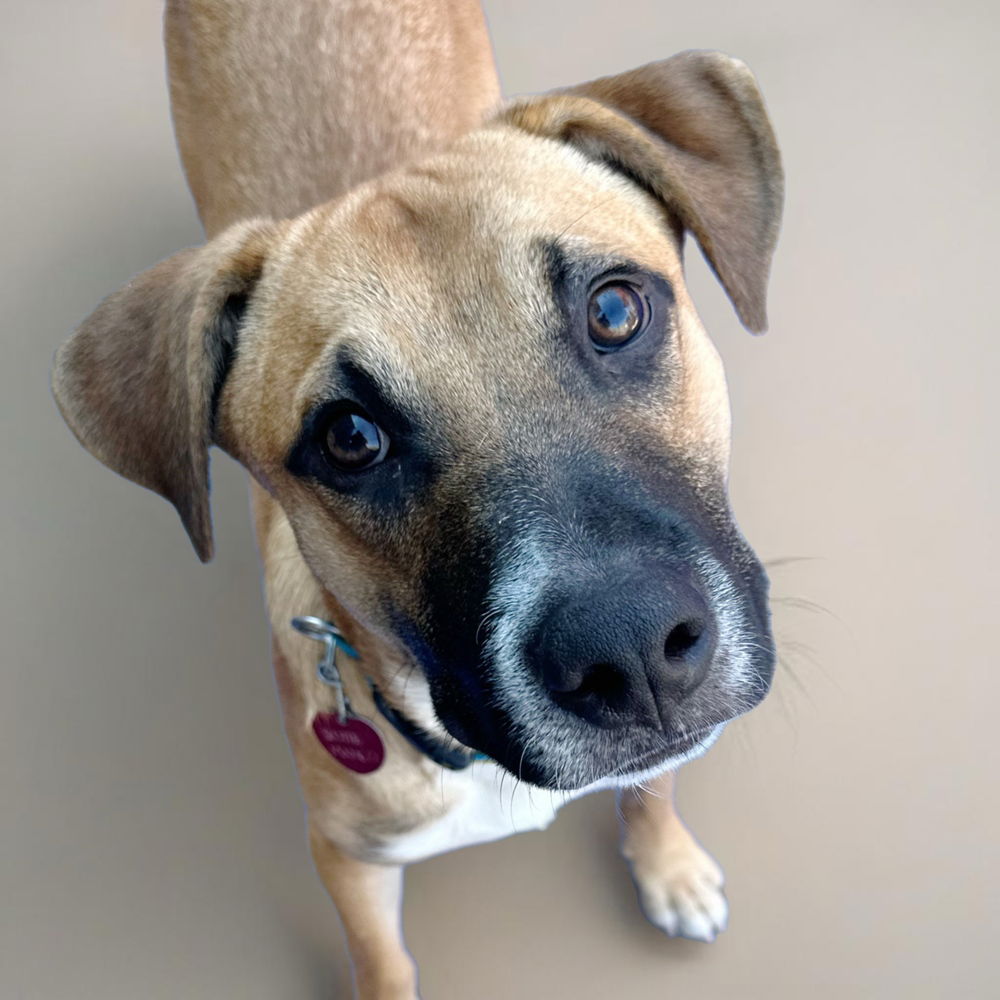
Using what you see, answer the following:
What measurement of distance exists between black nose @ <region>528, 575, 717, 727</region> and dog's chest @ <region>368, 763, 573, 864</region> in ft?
2.16

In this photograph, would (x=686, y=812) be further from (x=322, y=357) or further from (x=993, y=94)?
(x=993, y=94)

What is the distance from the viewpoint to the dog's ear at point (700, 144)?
5.33 ft

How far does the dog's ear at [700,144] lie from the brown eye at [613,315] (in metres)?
0.23

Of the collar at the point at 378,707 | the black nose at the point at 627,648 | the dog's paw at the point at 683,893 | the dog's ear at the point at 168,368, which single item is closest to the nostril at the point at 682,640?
the black nose at the point at 627,648

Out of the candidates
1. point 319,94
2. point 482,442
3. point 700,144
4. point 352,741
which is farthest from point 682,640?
point 319,94

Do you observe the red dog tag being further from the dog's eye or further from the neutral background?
the neutral background

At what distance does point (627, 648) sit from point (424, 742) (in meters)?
0.72

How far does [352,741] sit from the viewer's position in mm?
1829

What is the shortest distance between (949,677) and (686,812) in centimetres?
79

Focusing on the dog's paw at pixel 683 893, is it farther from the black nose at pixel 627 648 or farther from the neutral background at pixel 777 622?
the black nose at pixel 627 648

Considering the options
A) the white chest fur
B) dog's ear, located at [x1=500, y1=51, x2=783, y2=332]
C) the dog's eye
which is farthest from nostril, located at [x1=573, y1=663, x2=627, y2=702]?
dog's ear, located at [x1=500, y1=51, x2=783, y2=332]

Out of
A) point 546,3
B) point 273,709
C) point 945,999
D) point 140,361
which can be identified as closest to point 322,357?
point 140,361

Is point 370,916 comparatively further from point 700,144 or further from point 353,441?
point 700,144

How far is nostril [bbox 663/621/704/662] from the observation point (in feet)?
4.05
